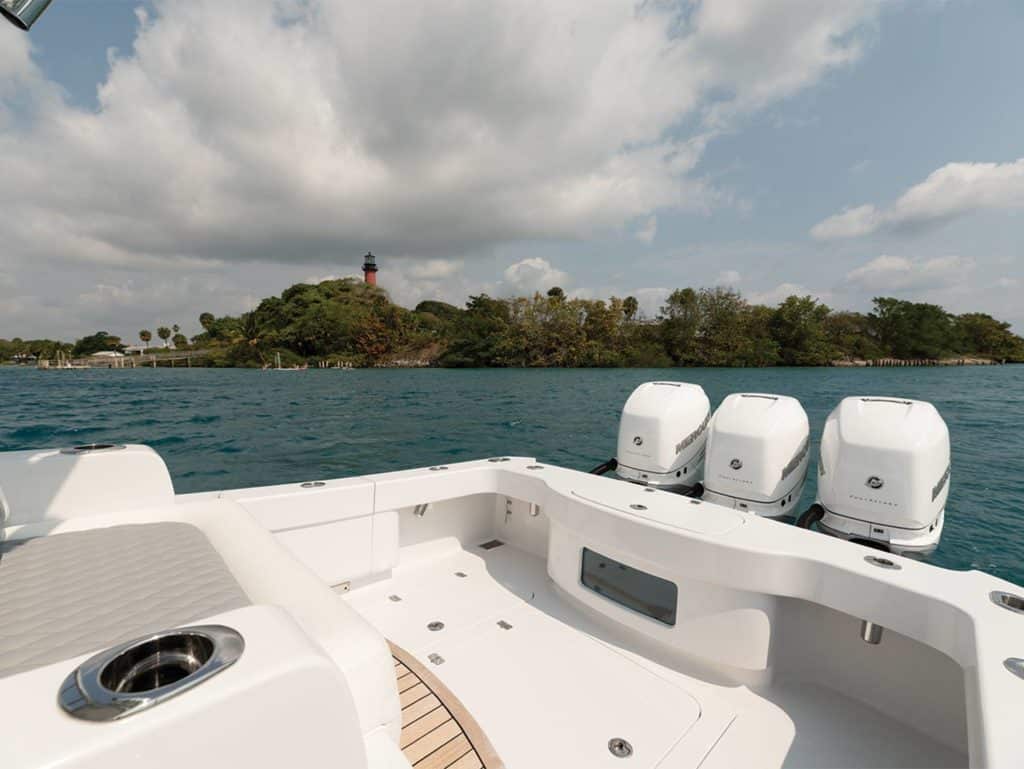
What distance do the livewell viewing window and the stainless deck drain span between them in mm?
402

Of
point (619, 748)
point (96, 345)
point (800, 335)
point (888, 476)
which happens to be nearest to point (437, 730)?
point (619, 748)

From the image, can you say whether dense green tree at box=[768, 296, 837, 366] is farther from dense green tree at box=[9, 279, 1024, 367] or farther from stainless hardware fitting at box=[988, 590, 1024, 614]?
stainless hardware fitting at box=[988, 590, 1024, 614]

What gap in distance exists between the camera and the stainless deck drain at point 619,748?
1.19m

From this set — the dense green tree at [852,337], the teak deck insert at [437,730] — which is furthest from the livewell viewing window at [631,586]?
the dense green tree at [852,337]

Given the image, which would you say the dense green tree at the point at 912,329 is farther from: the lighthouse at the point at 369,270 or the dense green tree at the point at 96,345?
the dense green tree at the point at 96,345

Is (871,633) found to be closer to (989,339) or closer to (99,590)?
(99,590)

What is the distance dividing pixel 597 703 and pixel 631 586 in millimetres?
420

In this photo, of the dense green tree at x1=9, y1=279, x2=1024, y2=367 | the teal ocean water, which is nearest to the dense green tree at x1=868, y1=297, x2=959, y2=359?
the dense green tree at x1=9, y1=279, x2=1024, y2=367

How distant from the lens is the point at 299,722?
0.54 metres

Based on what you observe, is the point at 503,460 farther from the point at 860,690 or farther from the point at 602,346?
the point at 602,346

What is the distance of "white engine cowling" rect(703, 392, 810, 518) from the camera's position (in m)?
2.13

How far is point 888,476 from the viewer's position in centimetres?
186

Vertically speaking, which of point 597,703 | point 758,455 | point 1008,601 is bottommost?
point 597,703

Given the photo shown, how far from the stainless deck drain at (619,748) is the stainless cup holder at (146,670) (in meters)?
1.09
